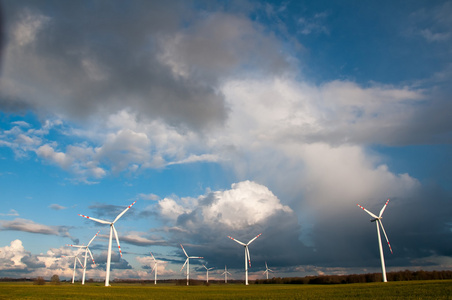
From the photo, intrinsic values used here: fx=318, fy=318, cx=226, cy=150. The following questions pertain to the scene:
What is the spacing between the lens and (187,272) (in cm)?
19875

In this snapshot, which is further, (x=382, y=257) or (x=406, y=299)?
(x=382, y=257)

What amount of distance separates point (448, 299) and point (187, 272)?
184 m

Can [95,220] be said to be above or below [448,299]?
above

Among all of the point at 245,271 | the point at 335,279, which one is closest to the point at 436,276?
the point at 335,279

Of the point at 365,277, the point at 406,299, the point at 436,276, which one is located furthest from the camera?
the point at 365,277

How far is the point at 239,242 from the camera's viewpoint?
6742 inches

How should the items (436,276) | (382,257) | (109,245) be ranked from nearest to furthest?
(382,257), (109,245), (436,276)

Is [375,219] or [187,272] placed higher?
[375,219]

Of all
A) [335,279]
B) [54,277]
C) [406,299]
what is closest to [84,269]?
[54,277]

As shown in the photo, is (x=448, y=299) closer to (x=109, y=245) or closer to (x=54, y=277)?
(x=109, y=245)

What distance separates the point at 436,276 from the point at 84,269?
183757 mm

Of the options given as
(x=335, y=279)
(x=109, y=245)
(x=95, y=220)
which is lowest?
(x=335, y=279)

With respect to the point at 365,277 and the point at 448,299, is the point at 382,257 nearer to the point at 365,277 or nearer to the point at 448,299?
the point at 365,277

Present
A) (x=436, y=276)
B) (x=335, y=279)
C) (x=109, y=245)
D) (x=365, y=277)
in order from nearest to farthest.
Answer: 1. (x=109, y=245)
2. (x=436, y=276)
3. (x=365, y=277)
4. (x=335, y=279)
